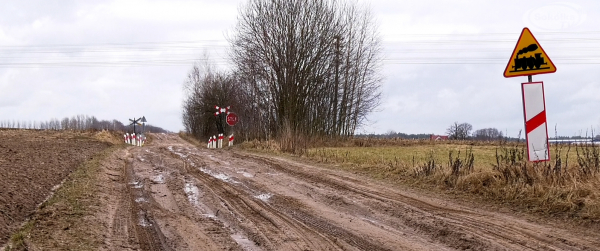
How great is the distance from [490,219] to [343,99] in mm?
30742

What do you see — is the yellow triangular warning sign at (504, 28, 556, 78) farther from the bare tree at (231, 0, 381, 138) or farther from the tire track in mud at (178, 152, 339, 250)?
the bare tree at (231, 0, 381, 138)

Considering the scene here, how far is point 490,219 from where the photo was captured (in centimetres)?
679

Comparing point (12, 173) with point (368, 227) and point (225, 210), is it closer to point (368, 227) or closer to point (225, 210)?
point (225, 210)

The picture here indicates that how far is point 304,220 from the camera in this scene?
689 centimetres

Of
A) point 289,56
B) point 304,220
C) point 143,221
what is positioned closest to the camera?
point 143,221

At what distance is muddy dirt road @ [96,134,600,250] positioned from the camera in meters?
5.59

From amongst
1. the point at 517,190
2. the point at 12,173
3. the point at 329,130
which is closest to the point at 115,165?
the point at 12,173

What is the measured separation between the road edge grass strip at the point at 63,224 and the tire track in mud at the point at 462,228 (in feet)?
12.4

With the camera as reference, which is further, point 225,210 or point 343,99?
point 343,99

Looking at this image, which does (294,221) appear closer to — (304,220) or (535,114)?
(304,220)

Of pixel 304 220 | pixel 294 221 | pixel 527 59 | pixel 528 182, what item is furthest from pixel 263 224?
pixel 527 59

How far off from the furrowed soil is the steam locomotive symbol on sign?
2.69 m

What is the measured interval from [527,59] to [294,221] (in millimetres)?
5090

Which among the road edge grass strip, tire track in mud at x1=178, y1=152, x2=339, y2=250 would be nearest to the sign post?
tire track in mud at x1=178, y1=152, x2=339, y2=250
